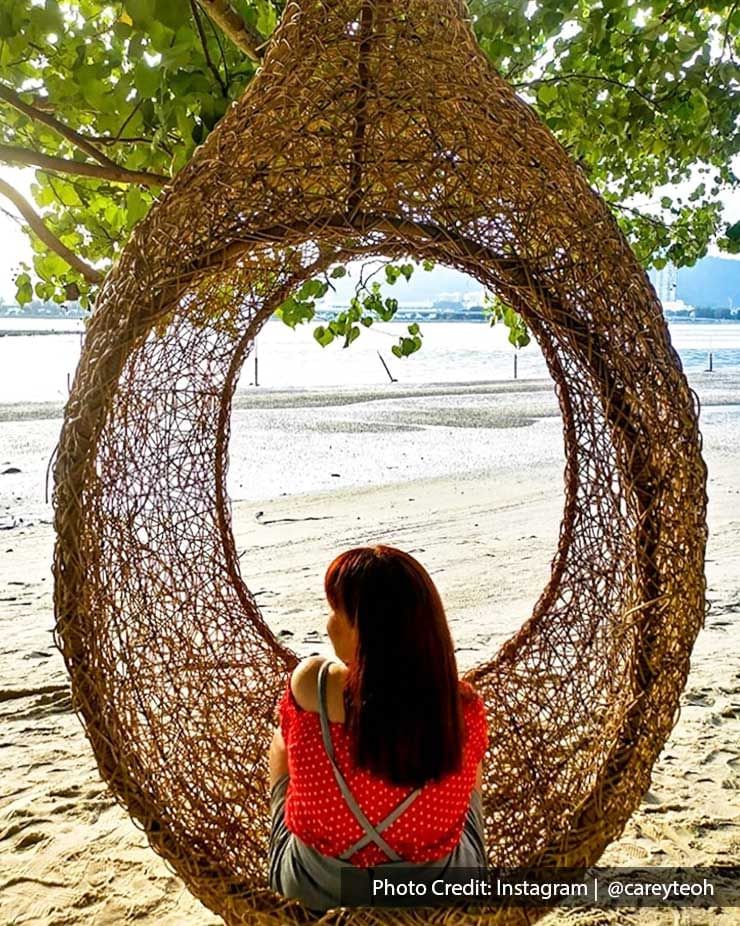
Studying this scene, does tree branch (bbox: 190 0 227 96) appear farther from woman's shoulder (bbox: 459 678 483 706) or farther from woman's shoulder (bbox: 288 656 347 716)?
woman's shoulder (bbox: 459 678 483 706)

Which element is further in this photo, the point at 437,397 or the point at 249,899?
the point at 437,397

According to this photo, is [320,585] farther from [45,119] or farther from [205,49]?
[205,49]

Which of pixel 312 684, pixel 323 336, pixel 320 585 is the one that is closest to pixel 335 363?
pixel 320 585

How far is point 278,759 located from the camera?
5.88ft

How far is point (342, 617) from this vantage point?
1627 mm

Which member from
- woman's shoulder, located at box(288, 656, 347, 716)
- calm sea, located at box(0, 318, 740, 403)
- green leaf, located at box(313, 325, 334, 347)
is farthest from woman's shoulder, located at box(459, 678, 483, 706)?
calm sea, located at box(0, 318, 740, 403)

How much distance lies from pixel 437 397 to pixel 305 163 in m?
15.1

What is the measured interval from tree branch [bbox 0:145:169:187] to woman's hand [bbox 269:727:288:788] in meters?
1.32

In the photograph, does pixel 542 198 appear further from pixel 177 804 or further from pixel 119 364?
pixel 177 804

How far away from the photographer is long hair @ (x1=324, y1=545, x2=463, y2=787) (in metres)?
1.58

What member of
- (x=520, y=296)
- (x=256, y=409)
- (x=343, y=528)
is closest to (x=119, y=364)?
(x=520, y=296)

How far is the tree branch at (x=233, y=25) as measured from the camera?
1.99 m

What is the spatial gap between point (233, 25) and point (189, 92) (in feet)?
0.60

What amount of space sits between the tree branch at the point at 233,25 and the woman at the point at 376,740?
47.1 inches
